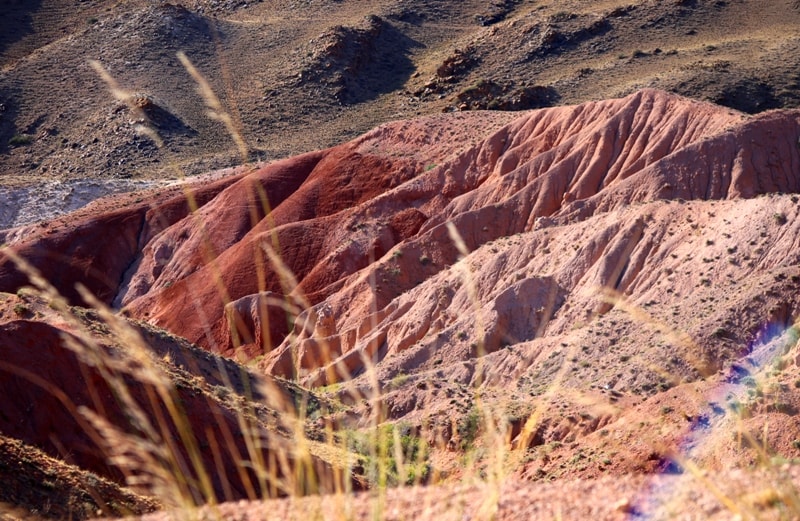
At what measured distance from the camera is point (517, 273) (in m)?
30.5

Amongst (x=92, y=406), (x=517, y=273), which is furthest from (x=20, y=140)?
(x=92, y=406)

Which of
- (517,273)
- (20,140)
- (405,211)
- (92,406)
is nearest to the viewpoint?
(92,406)

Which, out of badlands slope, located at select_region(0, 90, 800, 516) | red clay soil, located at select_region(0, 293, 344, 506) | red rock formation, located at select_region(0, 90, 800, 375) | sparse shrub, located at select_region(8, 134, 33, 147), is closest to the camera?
red clay soil, located at select_region(0, 293, 344, 506)

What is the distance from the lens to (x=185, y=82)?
244ft

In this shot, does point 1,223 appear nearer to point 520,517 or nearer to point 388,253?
point 388,253

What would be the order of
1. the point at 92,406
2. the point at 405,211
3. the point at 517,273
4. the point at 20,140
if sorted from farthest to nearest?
1. the point at 20,140
2. the point at 405,211
3. the point at 517,273
4. the point at 92,406

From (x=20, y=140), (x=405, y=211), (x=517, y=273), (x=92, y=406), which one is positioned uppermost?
(x=92, y=406)

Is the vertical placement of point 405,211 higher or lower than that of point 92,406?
lower

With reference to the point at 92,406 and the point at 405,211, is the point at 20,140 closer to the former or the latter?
the point at 405,211

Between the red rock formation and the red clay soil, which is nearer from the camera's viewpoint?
the red clay soil

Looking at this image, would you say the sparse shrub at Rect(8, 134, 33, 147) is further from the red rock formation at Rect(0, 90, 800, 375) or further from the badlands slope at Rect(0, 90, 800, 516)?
the red rock formation at Rect(0, 90, 800, 375)

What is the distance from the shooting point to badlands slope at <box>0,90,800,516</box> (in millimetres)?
19062

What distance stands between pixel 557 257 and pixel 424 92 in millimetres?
41346

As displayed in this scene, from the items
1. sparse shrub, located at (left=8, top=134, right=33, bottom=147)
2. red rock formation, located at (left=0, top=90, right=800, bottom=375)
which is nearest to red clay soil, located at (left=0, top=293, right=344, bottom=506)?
red rock formation, located at (left=0, top=90, right=800, bottom=375)
